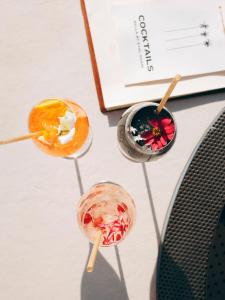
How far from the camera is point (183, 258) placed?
908mm

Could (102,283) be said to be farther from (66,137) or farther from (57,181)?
(66,137)

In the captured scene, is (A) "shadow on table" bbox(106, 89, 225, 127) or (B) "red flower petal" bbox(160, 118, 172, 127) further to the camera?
(A) "shadow on table" bbox(106, 89, 225, 127)

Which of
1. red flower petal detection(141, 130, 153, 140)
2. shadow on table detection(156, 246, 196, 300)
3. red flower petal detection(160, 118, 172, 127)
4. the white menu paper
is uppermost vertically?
the white menu paper

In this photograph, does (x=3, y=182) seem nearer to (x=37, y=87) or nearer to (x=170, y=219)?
(x=37, y=87)

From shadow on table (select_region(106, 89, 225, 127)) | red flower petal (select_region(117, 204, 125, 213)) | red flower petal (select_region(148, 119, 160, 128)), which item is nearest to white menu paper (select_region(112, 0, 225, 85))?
shadow on table (select_region(106, 89, 225, 127))

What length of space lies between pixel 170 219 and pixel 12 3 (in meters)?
0.66

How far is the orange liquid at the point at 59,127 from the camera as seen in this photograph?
30.3 inches

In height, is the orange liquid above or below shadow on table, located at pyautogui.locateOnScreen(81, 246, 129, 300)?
above

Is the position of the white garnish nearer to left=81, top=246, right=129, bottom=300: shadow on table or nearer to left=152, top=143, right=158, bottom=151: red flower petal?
left=152, top=143, right=158, bottom=151: red flower petal

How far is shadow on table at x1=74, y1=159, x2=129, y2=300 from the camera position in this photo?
93 centimetres

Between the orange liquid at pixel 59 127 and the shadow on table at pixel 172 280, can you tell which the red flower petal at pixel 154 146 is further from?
the shadow on table at pixel 172 280

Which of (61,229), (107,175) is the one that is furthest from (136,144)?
(61,229)

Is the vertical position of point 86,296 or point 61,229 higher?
point 61,229

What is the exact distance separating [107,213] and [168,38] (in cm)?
46
